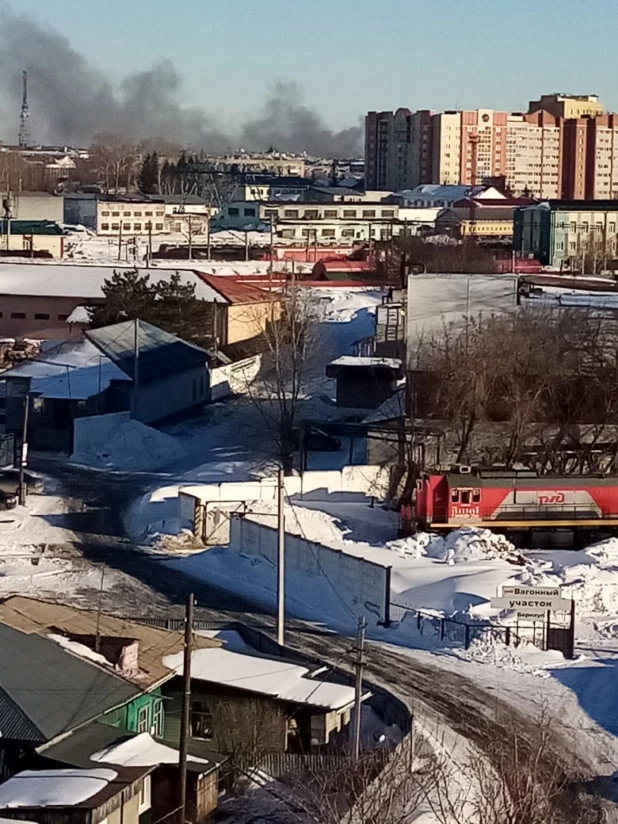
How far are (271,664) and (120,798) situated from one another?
2.55 m

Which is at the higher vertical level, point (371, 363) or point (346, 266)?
point (346, 266)

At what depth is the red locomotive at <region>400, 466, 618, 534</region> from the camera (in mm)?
13883

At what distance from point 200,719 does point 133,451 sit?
29.6ft

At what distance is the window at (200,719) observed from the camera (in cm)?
909

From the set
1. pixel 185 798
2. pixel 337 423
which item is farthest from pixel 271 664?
pixel 337 423

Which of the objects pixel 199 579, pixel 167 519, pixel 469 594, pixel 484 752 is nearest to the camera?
pixel 484 752

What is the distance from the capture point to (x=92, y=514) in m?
15.3

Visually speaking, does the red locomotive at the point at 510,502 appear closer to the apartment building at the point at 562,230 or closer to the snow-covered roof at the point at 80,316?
the snow-covered roof at the point at 80,316

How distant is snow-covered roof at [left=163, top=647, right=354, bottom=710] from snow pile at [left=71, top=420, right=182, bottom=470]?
7.78 metres

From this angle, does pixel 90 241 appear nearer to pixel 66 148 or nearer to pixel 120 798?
pixel 120 798

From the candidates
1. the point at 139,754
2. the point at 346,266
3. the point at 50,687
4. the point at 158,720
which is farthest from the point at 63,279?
the point at 139,754

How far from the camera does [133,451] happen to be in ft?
59.0

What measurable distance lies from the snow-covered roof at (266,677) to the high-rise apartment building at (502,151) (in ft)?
221

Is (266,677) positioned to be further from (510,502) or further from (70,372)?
(70,372)
